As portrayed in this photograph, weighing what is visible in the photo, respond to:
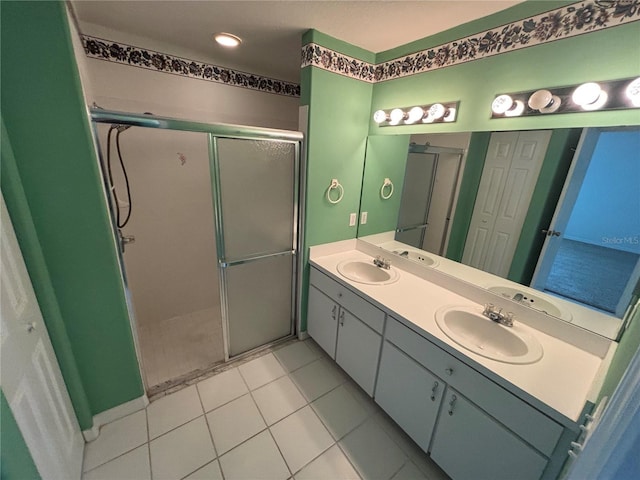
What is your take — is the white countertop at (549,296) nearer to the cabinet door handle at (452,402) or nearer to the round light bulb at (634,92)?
the cabinet door handle at (452,402)

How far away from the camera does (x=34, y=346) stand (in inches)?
39.9

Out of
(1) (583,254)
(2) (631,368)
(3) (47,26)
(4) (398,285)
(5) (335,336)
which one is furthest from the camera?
(5) (335,336)

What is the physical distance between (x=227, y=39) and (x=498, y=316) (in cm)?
231

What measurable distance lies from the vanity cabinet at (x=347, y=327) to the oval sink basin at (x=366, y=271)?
0.18 m

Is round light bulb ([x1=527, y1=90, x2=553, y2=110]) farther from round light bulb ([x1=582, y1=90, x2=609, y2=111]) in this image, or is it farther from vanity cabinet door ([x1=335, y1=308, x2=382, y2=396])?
vanity cabinet door ([x1=335, y1=308, x2=382, y2=396])

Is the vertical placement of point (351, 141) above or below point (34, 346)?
above

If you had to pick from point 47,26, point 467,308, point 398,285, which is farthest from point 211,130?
point 467,308

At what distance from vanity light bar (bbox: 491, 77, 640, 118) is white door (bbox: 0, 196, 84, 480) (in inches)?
86.2

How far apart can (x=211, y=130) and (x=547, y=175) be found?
1.79m

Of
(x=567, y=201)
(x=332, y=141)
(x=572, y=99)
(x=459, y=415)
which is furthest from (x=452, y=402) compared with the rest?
(x=332, y=141)

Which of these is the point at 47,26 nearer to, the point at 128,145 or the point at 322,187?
the point at 128,145

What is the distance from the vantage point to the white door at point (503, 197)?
51.8 inches

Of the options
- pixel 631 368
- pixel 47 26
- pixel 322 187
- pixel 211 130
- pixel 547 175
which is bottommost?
pixel 631 368

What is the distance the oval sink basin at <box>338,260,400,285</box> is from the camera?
1839 mm
